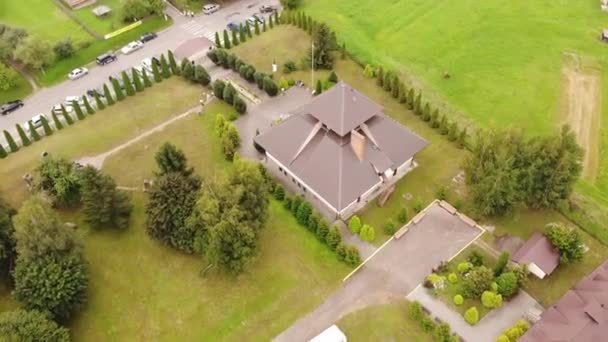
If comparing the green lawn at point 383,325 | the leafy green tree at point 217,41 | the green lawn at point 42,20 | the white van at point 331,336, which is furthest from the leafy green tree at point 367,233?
the green lawn at point 42,20

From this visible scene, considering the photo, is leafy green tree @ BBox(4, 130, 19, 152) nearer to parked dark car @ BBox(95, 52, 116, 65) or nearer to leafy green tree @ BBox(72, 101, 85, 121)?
leafy green tree @ BBox(72, 101, 85, 121)

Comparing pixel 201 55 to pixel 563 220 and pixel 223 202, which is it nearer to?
pixel 223 202

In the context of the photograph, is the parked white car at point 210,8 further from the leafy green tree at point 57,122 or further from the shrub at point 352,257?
the shrub at point 352,257

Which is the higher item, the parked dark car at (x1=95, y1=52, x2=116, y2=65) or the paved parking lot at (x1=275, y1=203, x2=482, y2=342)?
the parked dark car at (x1=95, y1=52, x2=116, y2=65)

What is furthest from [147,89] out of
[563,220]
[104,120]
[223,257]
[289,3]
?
[563,220]

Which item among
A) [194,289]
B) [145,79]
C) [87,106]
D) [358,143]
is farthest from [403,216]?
[87,106]

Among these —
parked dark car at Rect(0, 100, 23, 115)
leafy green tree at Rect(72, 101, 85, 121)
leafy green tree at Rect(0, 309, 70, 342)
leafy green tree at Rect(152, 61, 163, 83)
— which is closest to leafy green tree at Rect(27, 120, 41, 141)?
leafy green tree at Rect(72, 101, 85, 121)
